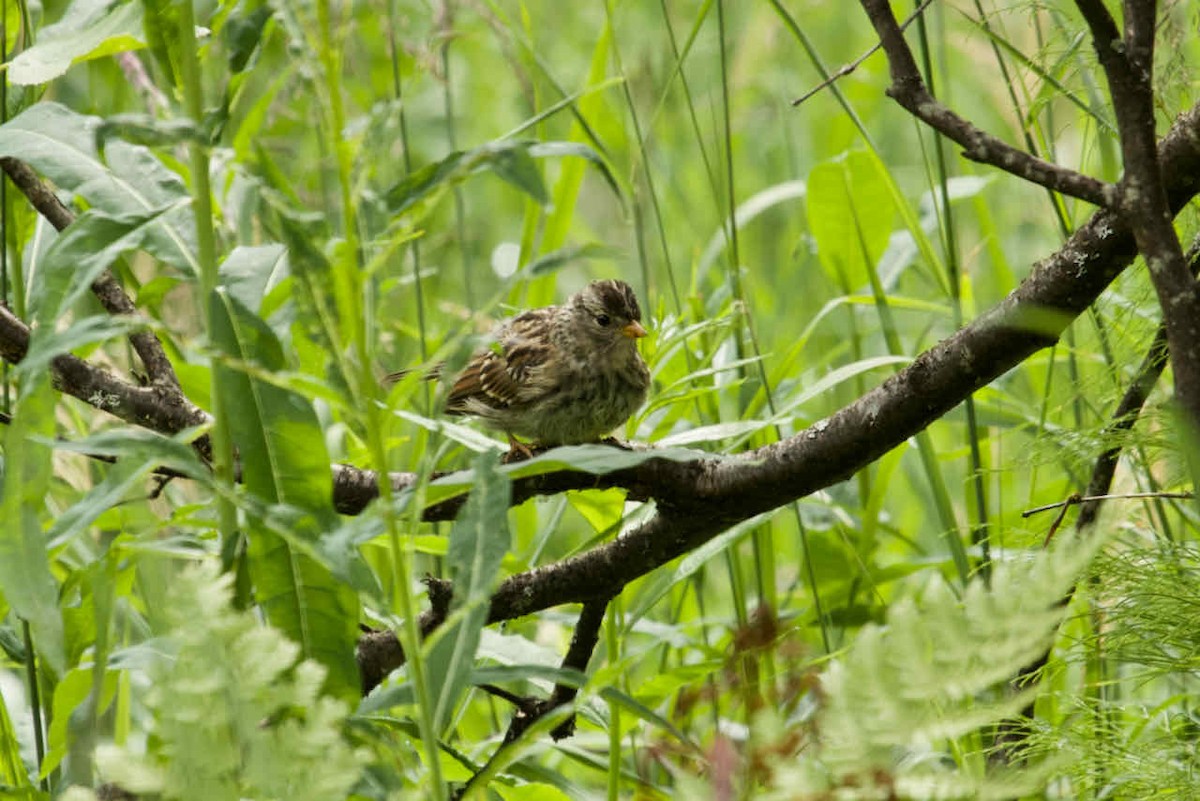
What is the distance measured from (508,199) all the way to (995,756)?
3.93m

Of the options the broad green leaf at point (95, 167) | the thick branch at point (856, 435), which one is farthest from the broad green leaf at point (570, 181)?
the broad green leaf at point (95, 167)

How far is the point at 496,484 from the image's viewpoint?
1.22m

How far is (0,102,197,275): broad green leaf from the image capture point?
66.7 inches

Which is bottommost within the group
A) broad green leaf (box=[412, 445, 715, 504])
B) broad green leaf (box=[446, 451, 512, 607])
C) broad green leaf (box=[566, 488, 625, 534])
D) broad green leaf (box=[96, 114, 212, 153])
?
broad green leaf (box=[566, 488, 625, 534])

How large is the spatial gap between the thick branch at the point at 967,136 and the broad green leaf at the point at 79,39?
827mm

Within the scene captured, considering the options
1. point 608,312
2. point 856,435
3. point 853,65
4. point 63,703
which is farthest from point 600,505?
point 608,312

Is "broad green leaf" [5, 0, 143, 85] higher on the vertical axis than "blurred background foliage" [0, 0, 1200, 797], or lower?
higher

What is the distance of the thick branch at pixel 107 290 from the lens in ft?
6.61

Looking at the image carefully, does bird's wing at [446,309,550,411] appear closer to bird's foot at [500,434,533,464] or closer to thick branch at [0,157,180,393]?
bird's foot at [500,434,533,464]

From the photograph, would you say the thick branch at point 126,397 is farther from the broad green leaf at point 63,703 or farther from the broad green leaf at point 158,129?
the broad green leaf at point 158,129

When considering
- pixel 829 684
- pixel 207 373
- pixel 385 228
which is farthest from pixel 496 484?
pixel 207 373

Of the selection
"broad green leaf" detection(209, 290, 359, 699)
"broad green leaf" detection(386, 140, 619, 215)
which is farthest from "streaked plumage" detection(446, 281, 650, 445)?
"broad green leaf" detection(386, 140, 619, 215)

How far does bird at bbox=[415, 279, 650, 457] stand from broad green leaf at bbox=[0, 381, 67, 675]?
64.7 inches

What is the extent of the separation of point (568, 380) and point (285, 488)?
188 centimetres
